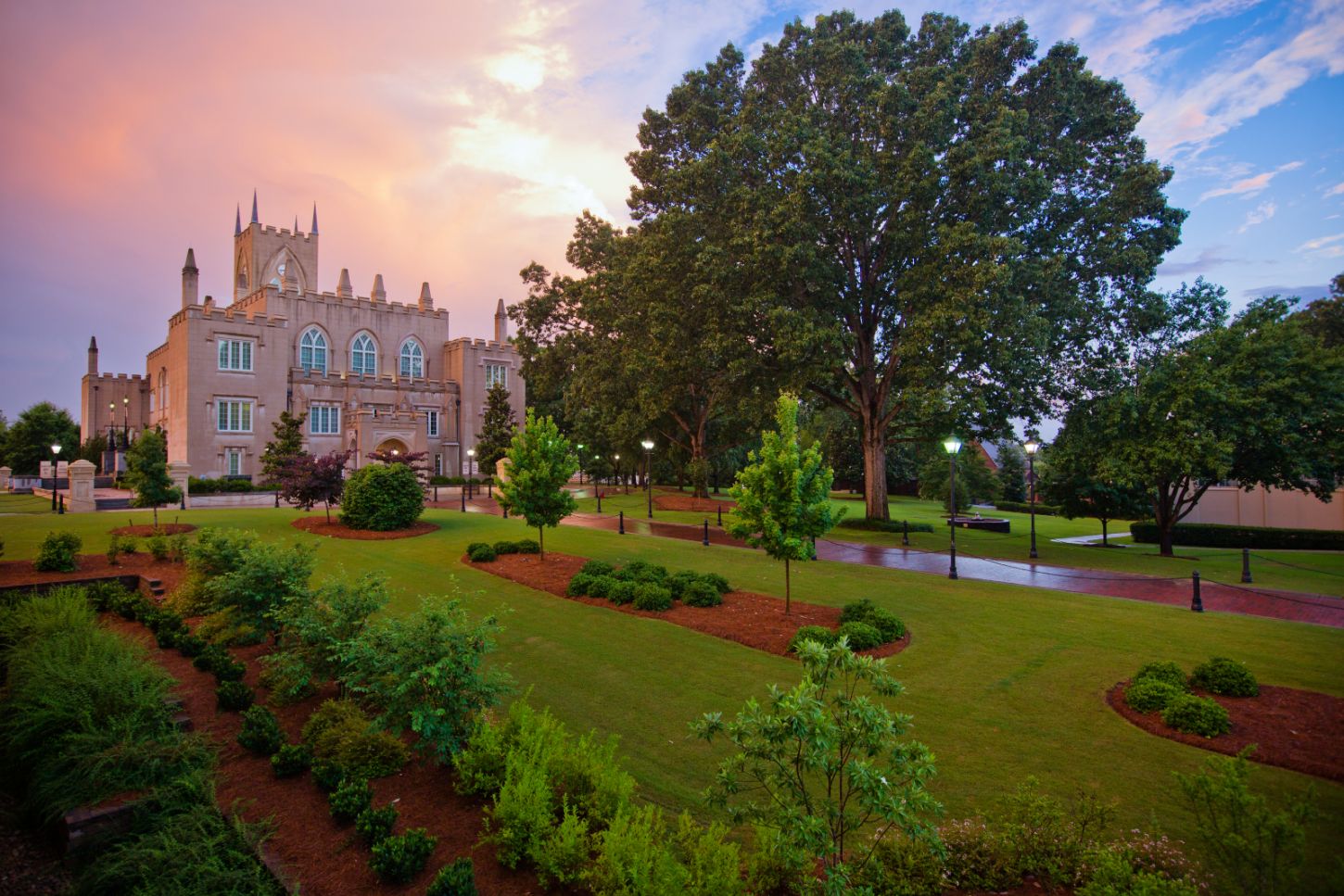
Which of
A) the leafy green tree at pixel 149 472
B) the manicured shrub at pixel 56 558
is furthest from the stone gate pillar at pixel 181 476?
the manicured shrub at pixel 56 558

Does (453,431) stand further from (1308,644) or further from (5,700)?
(1308,644)

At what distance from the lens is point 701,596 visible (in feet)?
45.9

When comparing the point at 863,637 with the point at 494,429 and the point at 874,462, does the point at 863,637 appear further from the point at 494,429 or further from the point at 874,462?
the point at 494,429

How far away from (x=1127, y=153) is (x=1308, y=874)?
26.7m

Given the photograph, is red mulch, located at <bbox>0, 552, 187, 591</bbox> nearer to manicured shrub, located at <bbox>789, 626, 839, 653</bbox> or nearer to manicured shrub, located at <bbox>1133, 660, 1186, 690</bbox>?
manicured shrub, located at <bbox>789, 626, 839, 653</bbox>

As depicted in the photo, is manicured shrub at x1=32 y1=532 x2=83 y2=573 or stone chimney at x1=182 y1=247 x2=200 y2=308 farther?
stone chimney at x1=182 y1=247 x2=200 y2=308

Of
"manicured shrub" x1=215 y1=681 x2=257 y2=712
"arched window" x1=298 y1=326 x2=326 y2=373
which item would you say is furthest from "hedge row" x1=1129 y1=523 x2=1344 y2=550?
"arched window" x1=298 y1=326 x2=326 y2=373

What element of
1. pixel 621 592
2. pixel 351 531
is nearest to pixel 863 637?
pixel 621 592

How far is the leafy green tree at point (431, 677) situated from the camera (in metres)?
6.89

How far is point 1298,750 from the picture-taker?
7309 millimetres

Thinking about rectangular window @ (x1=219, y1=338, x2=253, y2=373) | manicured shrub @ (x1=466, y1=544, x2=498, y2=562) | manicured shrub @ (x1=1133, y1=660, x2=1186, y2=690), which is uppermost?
rectangular window @ (x1=219, y1=338, x2=253, y2=373)

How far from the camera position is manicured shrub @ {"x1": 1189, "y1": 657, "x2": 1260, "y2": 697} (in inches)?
346

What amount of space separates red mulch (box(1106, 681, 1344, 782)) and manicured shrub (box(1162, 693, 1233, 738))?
9cm

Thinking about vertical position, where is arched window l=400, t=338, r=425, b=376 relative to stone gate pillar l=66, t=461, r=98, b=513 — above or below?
above
